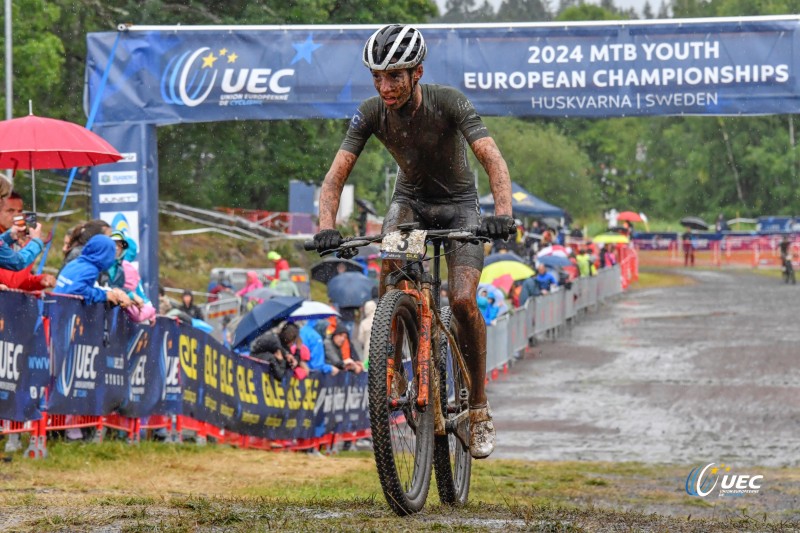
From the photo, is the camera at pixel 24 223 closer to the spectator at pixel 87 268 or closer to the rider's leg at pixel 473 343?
the spectator at pixel 87 268

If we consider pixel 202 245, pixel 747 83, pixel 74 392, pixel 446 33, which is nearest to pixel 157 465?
pixel 74 392

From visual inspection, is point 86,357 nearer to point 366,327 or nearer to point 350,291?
point 366,327

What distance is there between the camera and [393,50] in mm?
6922

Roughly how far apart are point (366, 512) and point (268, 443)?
7771 mm

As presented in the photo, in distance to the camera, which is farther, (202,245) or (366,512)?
(202,245)

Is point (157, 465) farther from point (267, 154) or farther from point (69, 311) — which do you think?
point (267, 154)

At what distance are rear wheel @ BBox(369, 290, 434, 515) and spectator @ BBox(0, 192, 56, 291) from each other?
4.20 metres

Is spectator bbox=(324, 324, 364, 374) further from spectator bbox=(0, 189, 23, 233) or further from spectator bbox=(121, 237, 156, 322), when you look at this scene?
spectator bbox=(0, 189, 23, 233)

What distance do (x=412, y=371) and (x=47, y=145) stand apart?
608 cm

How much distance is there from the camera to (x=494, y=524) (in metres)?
6.55

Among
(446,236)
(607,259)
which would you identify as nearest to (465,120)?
(446,236)

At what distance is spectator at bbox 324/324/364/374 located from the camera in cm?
1630

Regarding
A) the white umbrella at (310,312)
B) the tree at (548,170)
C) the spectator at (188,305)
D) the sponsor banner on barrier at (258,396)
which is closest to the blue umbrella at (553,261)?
the spectator at (188,305)

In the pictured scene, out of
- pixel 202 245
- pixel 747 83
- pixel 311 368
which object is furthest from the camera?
pixel 202 245
